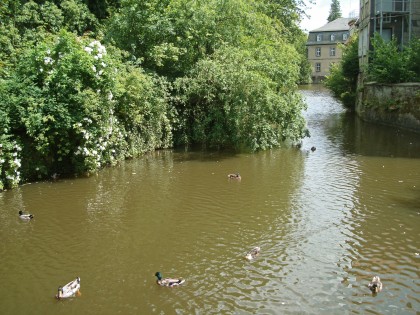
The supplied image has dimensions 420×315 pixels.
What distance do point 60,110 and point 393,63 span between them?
21569mm

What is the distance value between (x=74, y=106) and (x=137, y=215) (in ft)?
18.1

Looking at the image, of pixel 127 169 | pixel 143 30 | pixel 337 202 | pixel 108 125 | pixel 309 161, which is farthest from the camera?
pixel 143 30

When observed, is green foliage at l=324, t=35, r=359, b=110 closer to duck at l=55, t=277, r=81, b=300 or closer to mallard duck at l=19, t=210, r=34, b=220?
mallard duck at l=19, t=210, r=34, b=220

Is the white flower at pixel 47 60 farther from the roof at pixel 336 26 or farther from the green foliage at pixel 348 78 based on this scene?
the roof at pixel 336 26

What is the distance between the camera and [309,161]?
19125 millimetres

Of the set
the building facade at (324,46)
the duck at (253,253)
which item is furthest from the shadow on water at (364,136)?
the building facade at (324,46)

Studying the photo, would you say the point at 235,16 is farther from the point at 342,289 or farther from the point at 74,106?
the point at 342,289

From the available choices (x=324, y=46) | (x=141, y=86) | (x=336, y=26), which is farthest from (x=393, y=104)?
(x=336, y=26)

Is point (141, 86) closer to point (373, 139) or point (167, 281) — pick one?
point (167, 281)

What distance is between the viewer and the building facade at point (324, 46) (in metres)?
79.7

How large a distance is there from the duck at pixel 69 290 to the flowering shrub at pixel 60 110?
7.56 meters

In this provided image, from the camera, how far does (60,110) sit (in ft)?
50.0

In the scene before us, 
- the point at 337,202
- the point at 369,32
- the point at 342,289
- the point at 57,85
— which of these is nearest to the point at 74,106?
the point at 57,85

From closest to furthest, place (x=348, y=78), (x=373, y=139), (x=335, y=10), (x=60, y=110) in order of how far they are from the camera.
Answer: (x=60, y=110), (x=373, y=139), (x=348, y=78), (x=335, y=10)
